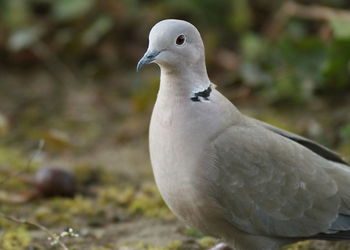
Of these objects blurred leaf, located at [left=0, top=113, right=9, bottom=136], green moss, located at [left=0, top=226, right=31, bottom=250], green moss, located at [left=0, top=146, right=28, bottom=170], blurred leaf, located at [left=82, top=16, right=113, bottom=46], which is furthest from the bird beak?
blurred leaf, located at [left=82, top=16, right=113, bottom=46]

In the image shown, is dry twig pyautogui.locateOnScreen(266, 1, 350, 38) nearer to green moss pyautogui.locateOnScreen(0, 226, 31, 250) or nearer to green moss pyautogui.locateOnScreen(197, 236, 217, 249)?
green moss pyautogui.locateOnScreen(197, 236, 217, 249)

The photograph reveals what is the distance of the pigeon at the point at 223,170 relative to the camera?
120 inches

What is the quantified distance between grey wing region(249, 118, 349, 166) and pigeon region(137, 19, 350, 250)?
19cm

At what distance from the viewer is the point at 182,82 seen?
123 inches

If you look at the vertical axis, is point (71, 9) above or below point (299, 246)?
above

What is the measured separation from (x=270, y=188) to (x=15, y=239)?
4.46ft

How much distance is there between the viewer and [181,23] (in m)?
3.12

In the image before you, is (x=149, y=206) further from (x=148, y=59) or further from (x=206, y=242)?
(x=148, y=59)

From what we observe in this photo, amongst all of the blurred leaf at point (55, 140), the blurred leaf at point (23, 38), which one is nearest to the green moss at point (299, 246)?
the blurred leaf at point (55, 140)

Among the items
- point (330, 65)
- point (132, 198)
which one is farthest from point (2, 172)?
point (330, 65)

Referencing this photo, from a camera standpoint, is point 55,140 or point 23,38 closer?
point 55,140

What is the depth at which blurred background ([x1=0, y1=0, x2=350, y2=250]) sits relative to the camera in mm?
4059

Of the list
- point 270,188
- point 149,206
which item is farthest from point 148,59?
point 149,206

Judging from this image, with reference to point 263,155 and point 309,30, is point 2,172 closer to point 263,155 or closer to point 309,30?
point 263,155
